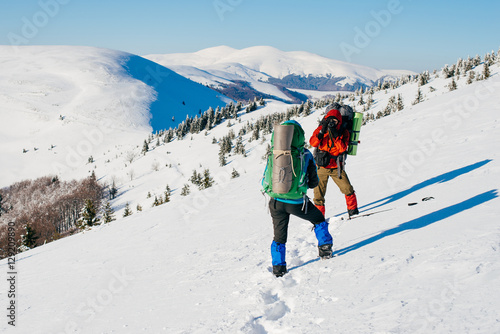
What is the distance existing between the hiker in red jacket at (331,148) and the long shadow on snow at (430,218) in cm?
160

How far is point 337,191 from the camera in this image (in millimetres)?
10461

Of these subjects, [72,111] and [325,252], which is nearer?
[325,252]

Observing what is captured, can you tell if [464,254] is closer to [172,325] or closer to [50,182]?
[172,325]

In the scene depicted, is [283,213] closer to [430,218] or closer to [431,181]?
[430,218]

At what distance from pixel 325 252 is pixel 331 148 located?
265 centimetres

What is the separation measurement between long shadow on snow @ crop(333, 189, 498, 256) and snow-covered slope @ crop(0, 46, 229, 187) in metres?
115

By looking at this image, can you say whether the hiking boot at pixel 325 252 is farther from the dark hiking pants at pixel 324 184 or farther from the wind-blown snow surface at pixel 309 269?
the dark hiking pants at pixel 324 184

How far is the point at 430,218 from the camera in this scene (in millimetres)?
5535

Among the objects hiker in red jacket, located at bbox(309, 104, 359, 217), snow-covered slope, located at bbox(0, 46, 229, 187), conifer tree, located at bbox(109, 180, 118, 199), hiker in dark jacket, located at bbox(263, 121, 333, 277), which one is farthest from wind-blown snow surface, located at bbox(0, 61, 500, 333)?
snow-covered slope, located at bbox(0, 46, 229, 187)

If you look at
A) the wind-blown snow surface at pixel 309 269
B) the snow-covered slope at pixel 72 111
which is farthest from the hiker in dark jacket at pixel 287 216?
the snow-covered slope at pixel 72 111

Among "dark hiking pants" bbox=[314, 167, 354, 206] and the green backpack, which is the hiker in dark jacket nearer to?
the green backpack

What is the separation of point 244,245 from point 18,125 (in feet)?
530

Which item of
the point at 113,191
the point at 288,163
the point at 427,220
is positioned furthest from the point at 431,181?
the point at 113,191

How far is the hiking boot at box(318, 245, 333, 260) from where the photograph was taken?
190 inches
